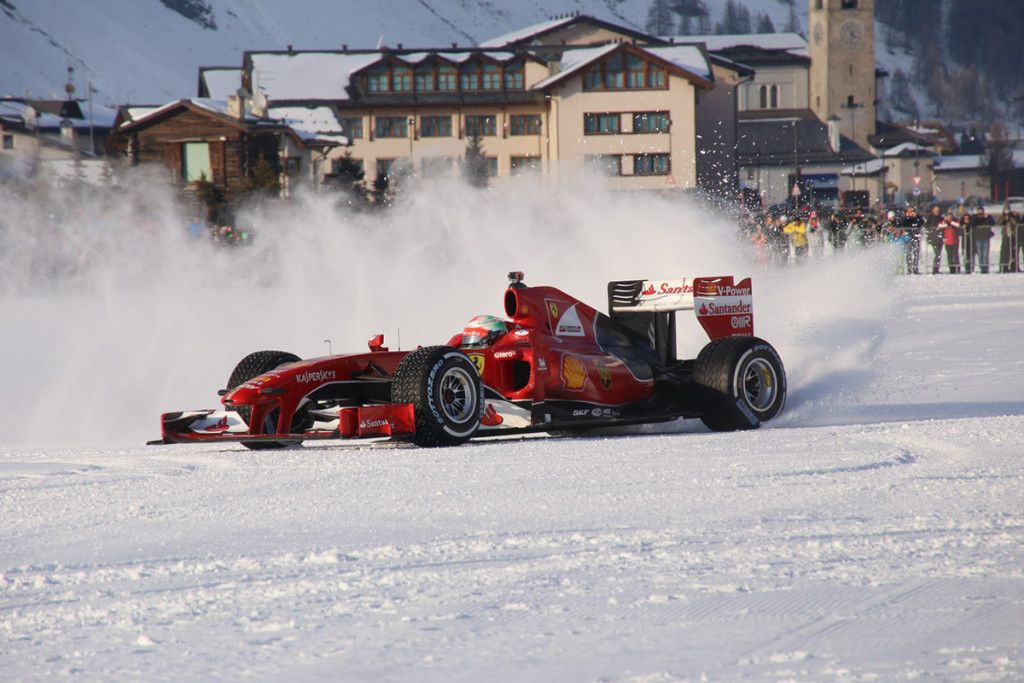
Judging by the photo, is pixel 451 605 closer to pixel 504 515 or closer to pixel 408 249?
pixel 504 515

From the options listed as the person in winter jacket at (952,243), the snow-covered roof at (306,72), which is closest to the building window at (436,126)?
the snow-covered roof at (306,72)

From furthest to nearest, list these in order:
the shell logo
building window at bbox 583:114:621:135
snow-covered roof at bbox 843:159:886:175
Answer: snow-covered roof at bbox 843:159:886:175
building window at bbox 583:114:621:135
the shell logo

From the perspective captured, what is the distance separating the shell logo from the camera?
10.5 meters

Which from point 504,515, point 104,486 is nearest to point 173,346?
point 104,486

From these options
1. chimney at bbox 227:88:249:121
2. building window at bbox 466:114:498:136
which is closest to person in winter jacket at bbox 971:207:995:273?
chimney at bbox 227:88:249:121

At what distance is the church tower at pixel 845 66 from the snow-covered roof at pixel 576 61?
83.7m

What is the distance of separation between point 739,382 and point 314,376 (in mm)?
3140

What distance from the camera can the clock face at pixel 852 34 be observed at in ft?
510

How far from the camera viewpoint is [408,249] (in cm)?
1847

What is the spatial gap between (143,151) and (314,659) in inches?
2240

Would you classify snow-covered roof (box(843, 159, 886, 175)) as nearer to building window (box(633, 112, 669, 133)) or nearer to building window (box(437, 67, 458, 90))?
building window (box(633, 112, 669, 133))

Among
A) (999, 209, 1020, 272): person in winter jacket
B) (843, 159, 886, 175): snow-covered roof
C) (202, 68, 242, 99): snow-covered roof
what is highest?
(202, 68, 242, 99): snow-covered roof

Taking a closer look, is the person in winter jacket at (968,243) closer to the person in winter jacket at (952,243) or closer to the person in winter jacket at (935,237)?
the person in winter jacket at (952,243)

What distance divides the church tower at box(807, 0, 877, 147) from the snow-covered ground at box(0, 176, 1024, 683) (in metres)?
145
